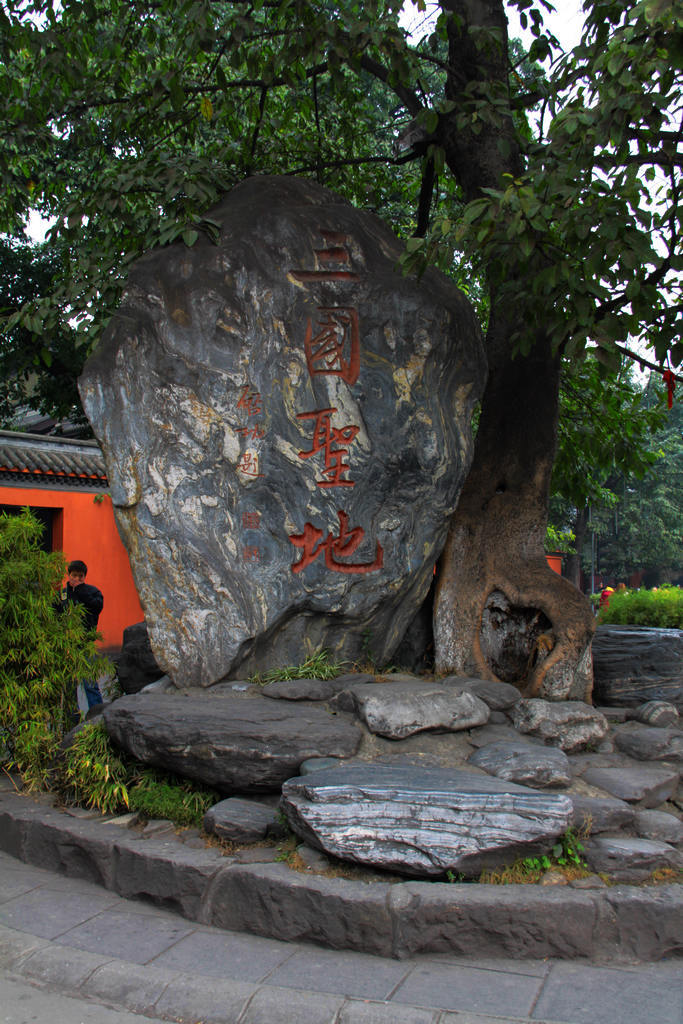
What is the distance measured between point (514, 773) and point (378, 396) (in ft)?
8.45

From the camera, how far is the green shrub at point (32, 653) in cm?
530

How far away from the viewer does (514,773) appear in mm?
4336

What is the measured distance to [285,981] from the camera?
3.37 metres

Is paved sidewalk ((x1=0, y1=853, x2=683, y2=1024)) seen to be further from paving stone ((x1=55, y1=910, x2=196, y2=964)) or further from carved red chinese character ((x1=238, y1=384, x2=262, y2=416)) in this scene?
carved red chinese character ((x1=238, y1=384, x2=262, y2=416))

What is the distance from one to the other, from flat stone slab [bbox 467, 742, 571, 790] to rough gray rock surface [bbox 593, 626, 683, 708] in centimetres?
155

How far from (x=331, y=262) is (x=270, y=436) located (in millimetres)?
1276

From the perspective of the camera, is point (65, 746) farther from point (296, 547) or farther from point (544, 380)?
point (544, 380)

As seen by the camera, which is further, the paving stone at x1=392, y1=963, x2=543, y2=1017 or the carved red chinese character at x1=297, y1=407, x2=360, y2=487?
the carved red chinese character at x1=297, y1=407, x2=360, y2=487

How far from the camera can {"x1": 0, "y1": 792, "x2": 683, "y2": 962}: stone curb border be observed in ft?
11.5

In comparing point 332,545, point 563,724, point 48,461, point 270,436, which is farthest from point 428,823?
point 48,461

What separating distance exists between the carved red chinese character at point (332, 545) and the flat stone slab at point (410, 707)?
2.83 ft

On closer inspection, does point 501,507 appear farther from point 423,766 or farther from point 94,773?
point 94,773

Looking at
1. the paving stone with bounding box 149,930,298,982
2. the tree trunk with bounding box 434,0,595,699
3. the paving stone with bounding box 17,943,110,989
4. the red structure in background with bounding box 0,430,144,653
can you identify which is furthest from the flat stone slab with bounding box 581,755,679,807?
the red structure in background with bounding box 0,430,144,653

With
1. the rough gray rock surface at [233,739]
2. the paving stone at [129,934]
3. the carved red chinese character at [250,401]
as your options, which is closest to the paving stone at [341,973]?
the paving stone at [129,934]
